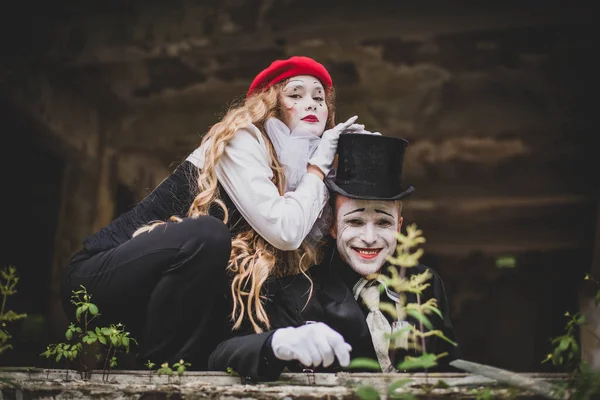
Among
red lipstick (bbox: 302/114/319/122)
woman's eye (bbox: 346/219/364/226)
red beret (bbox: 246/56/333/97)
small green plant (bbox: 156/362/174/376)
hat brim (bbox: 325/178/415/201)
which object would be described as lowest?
small green plant (bbox: 156/362/174/376)

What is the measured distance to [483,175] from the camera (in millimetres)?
6699

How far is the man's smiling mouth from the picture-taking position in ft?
9.68

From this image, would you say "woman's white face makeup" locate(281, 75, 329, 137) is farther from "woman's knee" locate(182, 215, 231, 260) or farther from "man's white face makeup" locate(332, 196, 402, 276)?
"woman's knee" locate(182, 215, 231, 260)

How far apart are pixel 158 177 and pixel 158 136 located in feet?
1.56

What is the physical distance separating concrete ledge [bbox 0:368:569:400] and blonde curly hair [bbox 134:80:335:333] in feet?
1.31

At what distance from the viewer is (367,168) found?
9.74ft

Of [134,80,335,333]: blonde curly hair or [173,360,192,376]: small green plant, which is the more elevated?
[134,80,335,333]: blonde curly hair

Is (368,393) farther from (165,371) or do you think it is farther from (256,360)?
(165,371)

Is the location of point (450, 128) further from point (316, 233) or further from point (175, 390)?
point (175, 390)

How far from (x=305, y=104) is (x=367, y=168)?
48 cm

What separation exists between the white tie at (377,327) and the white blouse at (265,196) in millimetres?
357

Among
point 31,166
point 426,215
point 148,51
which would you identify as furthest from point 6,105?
point 426,215

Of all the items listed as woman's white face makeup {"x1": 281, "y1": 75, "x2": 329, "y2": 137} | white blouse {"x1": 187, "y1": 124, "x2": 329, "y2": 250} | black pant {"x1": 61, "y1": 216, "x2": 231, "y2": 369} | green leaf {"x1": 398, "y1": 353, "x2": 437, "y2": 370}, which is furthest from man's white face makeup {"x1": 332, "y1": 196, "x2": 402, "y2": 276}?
green leaf {"x1": 398, "y1": 353, "x2": 437, "y2": 370}

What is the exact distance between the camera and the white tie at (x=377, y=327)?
9.19 feet
